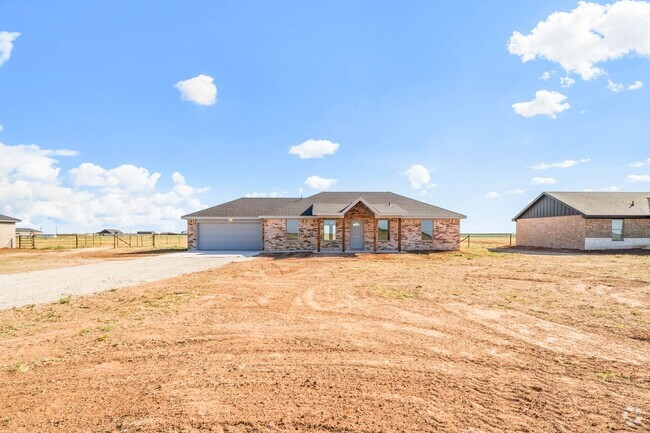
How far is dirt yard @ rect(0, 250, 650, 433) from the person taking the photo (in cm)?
343

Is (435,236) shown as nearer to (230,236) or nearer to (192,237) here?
(230,236)

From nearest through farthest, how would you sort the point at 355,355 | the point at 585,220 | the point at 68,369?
the point at 68,369 < the point at 355,355 < the point at 585,220

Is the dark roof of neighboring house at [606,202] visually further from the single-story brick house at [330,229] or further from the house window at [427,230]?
the house window at [427,230]

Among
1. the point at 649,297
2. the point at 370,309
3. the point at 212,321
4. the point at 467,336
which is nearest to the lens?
the point at 467,336

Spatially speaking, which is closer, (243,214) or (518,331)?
(518,331)

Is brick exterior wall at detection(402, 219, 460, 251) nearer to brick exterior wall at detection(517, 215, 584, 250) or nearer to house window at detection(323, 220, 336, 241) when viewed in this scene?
house window at detection(323, 220, 336, 241)

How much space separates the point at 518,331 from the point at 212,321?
5.89 meters

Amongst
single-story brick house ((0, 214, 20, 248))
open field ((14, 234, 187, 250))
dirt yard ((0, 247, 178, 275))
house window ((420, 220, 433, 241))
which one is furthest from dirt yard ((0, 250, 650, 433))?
single-story brick house ((0, 214, 20, 248))

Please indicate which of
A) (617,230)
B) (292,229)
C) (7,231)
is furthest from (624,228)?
(7,231)

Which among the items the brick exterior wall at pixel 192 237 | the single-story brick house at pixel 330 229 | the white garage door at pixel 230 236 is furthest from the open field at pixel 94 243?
the single-story brick house at pixel 330 229

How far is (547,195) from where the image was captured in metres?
29.4

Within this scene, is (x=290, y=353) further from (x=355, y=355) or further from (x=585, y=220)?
(x=585, y=220)

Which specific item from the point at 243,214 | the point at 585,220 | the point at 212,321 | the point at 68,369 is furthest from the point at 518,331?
the point at 585,220

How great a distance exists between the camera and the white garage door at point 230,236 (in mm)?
26172
